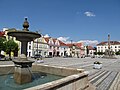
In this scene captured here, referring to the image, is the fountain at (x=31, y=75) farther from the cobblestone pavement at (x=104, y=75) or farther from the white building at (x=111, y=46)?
the white building at (x=111, y=46)

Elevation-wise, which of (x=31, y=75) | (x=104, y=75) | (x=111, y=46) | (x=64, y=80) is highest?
(x=111, y=46)

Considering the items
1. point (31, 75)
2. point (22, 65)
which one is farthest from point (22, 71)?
point (31, 75)

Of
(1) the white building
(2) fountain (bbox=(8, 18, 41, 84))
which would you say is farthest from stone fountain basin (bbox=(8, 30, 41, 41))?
(1) the white building

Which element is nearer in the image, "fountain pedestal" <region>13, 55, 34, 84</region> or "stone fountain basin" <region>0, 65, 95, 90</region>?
"stone fountain basin" <region>0, 65, 95, 90</region>

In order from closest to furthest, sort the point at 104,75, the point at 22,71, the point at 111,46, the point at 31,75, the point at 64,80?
the point at 64,80
the point at 22,71
the point at 31,75
the point at 104,75
the point at 111,46

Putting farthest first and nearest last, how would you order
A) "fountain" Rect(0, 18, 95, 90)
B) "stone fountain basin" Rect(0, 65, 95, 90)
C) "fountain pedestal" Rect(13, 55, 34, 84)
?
1. "fountain pedestal" Rect(13, 55, 34, 84)
2. "fountain" Rect(0, 18, 95, 90)
3. "stone fountain basin" Rect(0, 65, 95, 90)

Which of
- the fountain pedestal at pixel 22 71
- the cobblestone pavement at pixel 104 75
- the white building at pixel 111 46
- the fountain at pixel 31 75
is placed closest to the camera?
the fountain at pixel 31 75

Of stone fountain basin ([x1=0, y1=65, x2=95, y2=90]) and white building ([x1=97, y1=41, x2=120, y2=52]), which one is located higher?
white building ([x1=97, y1=41, x2=120, y2=52])

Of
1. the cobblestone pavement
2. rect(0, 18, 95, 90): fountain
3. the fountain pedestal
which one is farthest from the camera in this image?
the cobblestone pavement

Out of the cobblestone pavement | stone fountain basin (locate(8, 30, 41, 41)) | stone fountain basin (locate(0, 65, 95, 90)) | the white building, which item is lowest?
the cobblestone pavement

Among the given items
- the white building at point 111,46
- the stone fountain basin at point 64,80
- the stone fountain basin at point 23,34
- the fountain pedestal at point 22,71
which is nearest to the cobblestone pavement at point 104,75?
the stone fountain basin at point 64,80

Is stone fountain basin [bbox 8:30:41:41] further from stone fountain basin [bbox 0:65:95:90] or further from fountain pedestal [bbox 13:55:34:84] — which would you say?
stone fountain basin [bbox 0:65:95:90]

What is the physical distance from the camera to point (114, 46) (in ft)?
490

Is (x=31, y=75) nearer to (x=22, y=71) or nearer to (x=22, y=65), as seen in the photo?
(x=22, y=71)
